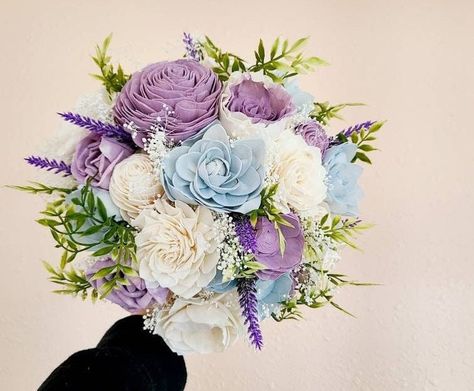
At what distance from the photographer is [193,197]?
79cm

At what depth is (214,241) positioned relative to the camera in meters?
0.80

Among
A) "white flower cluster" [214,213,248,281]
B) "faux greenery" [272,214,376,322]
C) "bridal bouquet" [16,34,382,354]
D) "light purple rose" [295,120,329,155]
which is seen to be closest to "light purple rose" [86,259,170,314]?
"bridal bouquet" [16,34,382,354]

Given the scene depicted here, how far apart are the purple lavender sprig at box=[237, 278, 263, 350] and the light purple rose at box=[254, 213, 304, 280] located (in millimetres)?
29

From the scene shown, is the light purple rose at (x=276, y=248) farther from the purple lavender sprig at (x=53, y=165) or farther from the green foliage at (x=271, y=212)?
the purple lavender sprig at (x=53, y=165)

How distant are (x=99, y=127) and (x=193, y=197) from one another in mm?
174

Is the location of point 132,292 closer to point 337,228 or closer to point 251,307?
point 251,307

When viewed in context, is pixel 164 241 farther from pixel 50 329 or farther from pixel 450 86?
pixel 450 86

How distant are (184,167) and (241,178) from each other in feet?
0.28

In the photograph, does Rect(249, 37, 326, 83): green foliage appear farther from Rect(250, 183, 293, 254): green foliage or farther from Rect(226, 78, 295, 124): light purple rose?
Rect(250, 183, 293, 254): green foliage

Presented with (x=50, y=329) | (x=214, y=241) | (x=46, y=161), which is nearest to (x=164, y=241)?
(x=214, y=241)

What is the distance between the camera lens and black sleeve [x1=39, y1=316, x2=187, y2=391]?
69 cm

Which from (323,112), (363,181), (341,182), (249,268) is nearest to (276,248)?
(249,268)

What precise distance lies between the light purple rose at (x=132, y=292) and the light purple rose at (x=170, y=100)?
20 centimetres

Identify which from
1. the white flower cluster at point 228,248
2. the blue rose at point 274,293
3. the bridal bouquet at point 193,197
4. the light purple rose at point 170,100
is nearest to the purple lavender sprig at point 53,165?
the bridal bouquet at point 193,197
